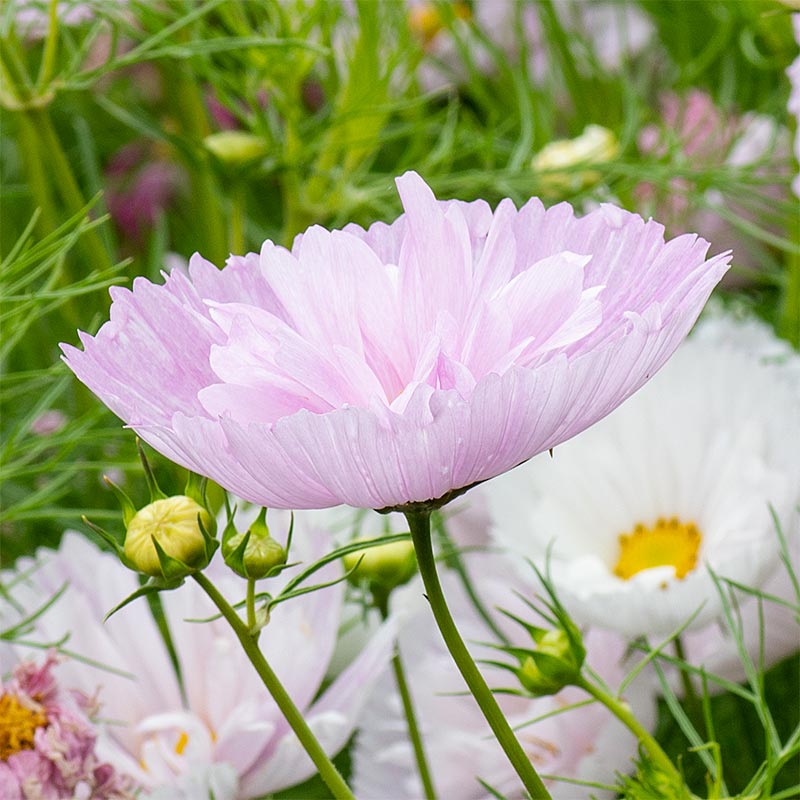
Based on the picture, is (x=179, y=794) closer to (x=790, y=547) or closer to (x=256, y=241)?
(x=790, y=547)

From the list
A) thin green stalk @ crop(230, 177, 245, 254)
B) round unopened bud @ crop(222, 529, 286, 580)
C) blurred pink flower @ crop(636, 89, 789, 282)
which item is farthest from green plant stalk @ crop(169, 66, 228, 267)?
round unopened bud @ crop(222, 529, 286, 580)

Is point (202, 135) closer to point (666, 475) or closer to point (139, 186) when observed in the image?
point (666, 475)

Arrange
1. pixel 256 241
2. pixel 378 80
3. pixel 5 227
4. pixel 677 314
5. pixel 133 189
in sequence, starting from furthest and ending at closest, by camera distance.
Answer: pixel 133 189 < pixel 5 227 < pixel 256 241 < pixel 378 80 < pixel 677 314

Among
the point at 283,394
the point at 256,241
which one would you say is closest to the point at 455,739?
the point at 283,394

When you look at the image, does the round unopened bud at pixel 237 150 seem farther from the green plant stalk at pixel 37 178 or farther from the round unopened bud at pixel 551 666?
the round unopened bud at pixel 551 666

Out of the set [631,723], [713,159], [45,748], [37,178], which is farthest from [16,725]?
[713,159]

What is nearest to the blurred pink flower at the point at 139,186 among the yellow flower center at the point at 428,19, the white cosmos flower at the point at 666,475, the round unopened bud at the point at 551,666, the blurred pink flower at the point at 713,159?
the yellow flower center at the point at 428,19
